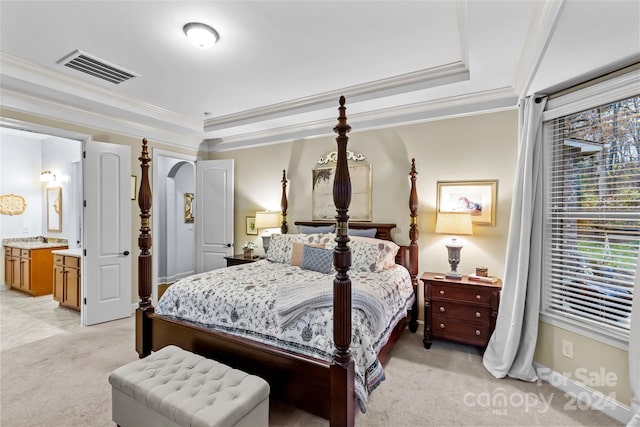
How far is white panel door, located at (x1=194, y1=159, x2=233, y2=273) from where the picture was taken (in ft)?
16.4

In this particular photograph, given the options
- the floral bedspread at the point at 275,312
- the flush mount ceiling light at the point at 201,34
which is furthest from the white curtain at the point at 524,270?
the flush mount ceiling light at the point at 201,34

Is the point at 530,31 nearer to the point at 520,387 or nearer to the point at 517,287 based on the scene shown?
the point at 517,287

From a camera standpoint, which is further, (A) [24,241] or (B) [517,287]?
(A) [24,241]

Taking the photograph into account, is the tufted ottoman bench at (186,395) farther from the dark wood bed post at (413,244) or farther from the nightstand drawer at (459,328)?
the dark wood bed post at (413,244)

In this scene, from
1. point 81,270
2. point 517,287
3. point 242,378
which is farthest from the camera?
point 81,270

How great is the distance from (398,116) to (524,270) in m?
2.19

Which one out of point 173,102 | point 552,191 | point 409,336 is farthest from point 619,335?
point 173,102

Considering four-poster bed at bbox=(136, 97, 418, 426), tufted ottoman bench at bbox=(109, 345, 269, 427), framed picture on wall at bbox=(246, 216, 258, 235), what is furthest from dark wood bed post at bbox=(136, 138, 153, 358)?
framed picture on wall at bbox=(246, 216, 258, 235)

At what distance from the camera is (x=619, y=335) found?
6.99 ft

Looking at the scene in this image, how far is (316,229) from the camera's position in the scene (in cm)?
416

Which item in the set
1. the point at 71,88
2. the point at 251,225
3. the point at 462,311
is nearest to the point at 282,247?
the point at 251,225

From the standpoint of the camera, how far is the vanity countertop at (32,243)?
5.16m

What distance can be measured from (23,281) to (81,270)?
2.31 meters

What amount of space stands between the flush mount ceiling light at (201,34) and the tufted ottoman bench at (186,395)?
2318 millimetres
